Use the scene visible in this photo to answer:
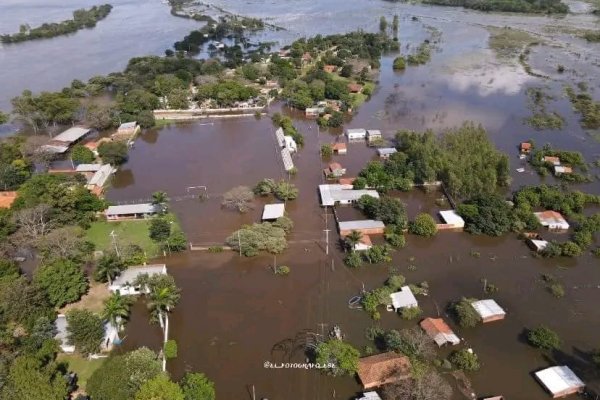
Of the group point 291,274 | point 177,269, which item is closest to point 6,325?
point 177,269

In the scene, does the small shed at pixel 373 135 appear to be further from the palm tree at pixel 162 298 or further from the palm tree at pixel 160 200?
the palm tree at pixel 162 298

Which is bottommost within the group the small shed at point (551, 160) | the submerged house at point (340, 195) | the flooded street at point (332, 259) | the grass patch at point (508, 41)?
the flooded street at point (332, 259)

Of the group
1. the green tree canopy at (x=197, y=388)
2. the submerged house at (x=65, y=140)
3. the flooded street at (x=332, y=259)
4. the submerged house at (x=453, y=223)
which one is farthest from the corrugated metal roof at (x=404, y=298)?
the submerged house at (x=65, y=140)

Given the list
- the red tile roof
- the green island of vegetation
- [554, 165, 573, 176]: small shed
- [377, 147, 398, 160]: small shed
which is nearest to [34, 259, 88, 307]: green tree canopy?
the red tile roof

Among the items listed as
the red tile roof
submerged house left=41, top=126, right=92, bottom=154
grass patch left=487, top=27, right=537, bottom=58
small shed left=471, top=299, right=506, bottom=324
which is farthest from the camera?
grass patch left=487, top=27, right=537, bottom=58

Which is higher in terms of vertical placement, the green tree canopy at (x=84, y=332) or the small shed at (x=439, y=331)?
the green tree canopy at (x=84, y=332)

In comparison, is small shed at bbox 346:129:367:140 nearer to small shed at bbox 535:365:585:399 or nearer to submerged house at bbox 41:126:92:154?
submerged house at bbox 41:126:92:154

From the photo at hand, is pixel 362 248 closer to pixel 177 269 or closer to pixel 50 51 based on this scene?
pixel 177 269
